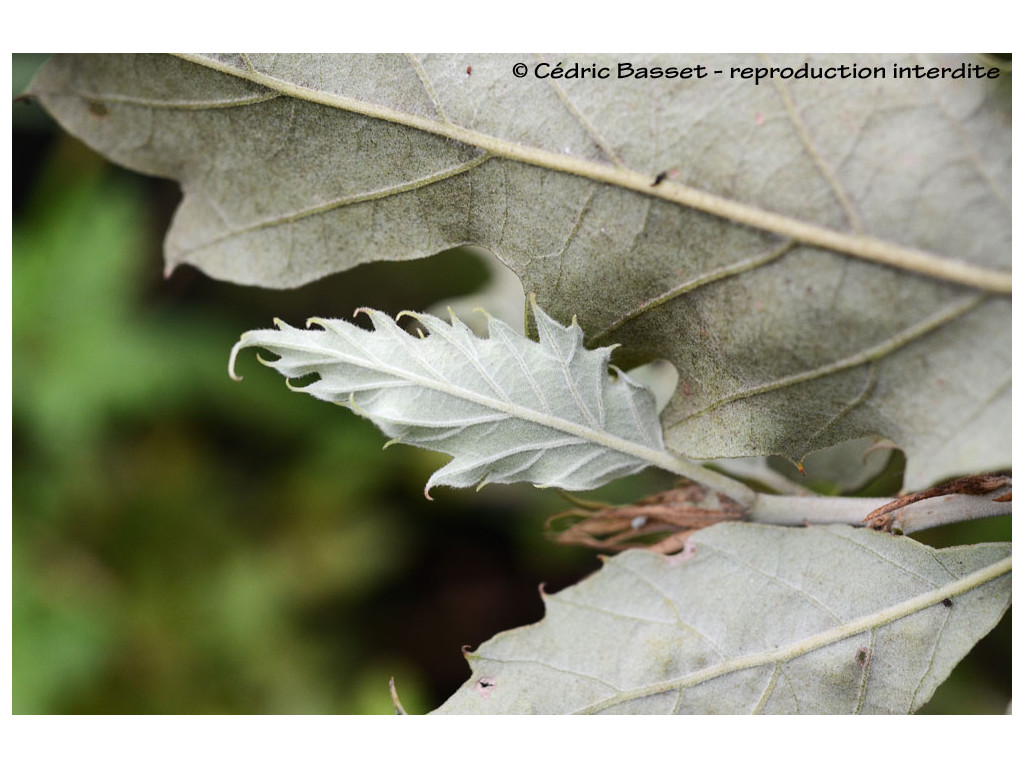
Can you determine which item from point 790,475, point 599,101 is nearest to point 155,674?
point 790,475

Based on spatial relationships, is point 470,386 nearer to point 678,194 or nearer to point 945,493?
point 678,194

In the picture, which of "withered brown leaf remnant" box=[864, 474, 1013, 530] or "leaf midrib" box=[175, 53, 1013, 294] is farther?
"withered brown leaf remnant" box=[864, 474, 1013, 530]

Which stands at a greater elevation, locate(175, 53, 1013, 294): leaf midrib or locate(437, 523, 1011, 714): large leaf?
locate(175, 53, 1013, 294): leaf midrib

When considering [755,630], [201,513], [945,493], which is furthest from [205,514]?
[945,493]

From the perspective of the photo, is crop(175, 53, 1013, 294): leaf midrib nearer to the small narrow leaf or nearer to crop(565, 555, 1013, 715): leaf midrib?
the small narrow leaf

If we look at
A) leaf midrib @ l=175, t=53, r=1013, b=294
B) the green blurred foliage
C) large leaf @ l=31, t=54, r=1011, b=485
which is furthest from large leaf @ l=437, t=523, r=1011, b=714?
the green blurred foliage

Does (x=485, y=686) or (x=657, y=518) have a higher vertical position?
(x=657, y=518)
